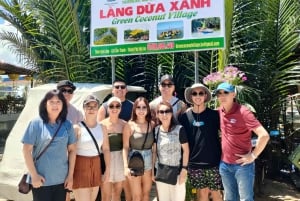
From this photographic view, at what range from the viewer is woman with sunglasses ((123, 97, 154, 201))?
4.12 meters

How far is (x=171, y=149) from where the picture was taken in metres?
3.95

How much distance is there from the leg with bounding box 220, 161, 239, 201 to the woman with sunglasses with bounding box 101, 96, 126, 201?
1.18 m

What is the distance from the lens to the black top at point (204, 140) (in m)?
3.97

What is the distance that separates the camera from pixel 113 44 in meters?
6.75

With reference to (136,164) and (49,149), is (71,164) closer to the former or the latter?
(49,149)

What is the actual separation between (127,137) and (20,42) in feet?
17.5

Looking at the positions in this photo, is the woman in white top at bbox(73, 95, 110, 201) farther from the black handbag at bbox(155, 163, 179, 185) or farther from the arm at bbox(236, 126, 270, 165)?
the arm at bbox(236, 126, 270, 165)

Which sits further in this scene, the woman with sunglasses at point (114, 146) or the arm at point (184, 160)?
the woman with sunglasses at point (114, 146)

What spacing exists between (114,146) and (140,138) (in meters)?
0.36

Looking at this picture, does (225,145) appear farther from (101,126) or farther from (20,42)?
(20,42)

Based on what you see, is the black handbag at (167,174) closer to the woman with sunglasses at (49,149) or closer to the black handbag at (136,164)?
the black handbag at (136,164)

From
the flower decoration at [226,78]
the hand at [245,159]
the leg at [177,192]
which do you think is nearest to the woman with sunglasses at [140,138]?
the leg at [177,192]

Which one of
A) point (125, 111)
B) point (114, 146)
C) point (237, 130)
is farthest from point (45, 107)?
point (237, 130)

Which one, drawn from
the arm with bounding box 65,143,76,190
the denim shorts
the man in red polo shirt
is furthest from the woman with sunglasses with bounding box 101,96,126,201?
the man in red polo shirt
